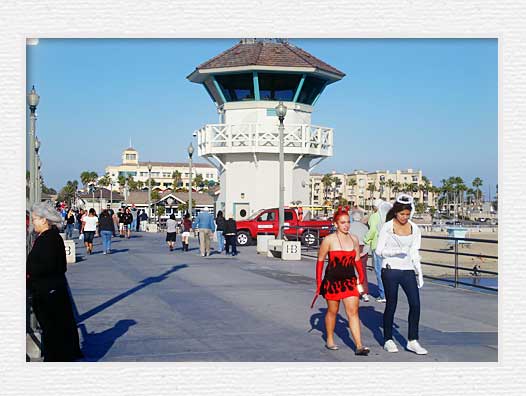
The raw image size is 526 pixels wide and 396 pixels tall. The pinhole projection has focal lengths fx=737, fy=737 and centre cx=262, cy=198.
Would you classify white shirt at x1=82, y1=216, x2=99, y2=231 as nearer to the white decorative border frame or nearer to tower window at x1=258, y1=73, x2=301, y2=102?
tower window at x1=258, y1=73, x2=301, y2=102

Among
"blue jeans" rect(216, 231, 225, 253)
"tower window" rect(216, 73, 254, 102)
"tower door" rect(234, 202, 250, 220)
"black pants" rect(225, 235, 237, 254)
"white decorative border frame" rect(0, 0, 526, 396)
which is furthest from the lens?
"tower door" rect(234, 202, 250, 220)

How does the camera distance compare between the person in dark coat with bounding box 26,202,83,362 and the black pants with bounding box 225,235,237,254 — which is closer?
the person in dark coat with bounding box 26,202,83,362

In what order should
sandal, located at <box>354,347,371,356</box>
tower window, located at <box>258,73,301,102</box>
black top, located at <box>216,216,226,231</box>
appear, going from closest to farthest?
1. sandal, located at <box>354,347,371,356</box>
2. black top, located at <box>216,216,226,231</box>
3. tower window, located at <box>258,73,301,102</box>

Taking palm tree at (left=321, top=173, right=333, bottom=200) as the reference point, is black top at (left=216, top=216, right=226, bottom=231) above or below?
below

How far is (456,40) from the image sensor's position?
8.33 metres

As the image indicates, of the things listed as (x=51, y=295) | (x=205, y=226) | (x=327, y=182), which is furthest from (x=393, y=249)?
(x=327, y=182)

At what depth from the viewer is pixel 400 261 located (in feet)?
29.9

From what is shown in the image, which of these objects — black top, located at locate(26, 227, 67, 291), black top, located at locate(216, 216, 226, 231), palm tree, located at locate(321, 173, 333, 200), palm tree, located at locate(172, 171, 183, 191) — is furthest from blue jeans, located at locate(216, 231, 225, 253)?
palm tree, located at locate(321, 173, 333, 200)

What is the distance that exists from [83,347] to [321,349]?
2968 millimetres

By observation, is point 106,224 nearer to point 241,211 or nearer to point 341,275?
point 241,211

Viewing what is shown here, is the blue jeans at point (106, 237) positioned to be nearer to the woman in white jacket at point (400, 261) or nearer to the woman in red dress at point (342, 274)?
the woman in red dress at point (342, 274)

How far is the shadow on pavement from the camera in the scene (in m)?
8.80
